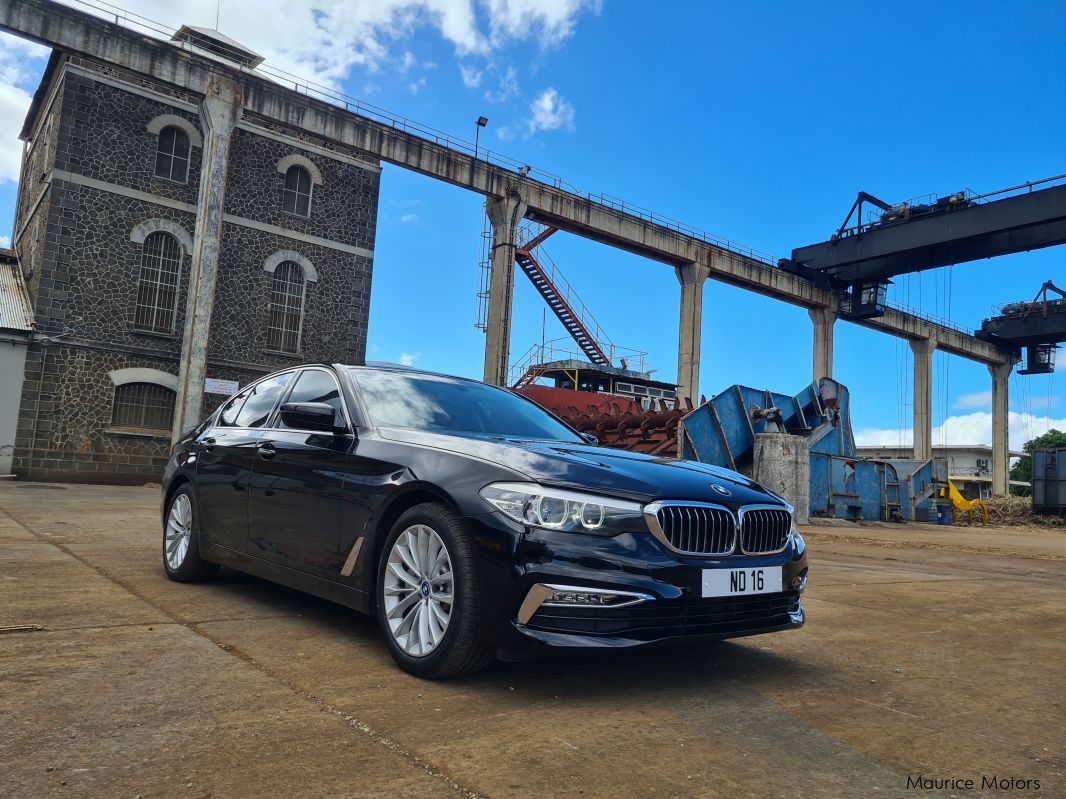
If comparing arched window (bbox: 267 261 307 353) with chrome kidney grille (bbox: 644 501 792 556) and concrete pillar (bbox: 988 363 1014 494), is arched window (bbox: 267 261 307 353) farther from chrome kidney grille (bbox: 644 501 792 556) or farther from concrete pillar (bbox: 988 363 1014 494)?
concrete pillar (bbox: 988 363 1014 494)

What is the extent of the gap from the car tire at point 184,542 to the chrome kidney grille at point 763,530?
141 inches

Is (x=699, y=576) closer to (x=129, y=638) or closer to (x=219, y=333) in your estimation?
(x=129, y=638)

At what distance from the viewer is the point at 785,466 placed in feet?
49.3

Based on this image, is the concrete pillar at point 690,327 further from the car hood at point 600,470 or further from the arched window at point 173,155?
the car hood at point 600,470

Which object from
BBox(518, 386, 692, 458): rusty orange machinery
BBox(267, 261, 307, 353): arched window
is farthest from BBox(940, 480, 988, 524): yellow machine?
BBox(267, 261, 307, 353): arched window

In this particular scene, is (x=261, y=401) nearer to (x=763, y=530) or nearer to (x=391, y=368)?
(x=391, y=368)

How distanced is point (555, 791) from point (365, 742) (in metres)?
0.68

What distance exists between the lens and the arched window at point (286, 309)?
75.5 ft

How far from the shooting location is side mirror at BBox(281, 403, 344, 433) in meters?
4.02

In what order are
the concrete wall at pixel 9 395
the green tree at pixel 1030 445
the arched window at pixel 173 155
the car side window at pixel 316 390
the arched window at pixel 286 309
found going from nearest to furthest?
1. the car side window at pixel 316 390
2. the concrete wall at pixel 9 395
3. the arched window at pixel 173 155
4. the arched window at pixel 286 309
5. the green tree at pixel 1030 445

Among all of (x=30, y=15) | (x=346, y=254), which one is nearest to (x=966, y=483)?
(x=346, y=254)

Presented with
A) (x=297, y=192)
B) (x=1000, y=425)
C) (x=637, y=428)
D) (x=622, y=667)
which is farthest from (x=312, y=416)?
(x=1000, y=425)

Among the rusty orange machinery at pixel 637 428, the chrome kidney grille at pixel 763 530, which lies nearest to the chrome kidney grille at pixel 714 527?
the chrome kidney grille at pixel 763 530

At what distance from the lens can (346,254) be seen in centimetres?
2447
